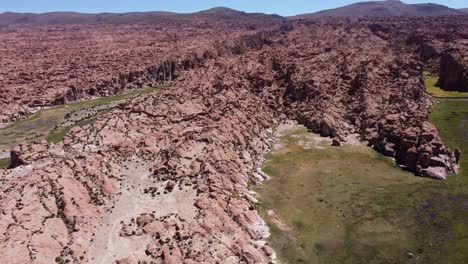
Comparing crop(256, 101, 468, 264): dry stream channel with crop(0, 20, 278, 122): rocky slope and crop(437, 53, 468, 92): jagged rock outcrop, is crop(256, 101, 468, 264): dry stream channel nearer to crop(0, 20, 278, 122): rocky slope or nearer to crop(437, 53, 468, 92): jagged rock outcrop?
crop(437, 53, 468, 92): jagged rock outcrop

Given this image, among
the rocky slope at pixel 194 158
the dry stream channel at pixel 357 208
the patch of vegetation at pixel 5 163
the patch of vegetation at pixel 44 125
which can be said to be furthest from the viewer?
the patch of vegetation at pixel 44 125

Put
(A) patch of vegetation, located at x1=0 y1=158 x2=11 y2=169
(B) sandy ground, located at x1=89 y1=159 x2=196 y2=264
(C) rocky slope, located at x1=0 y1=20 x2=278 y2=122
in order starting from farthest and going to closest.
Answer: (C) rocky slope, located at x1=0 y1=20 x2=278 y2=122
(A) patch of vegetation, located at x1=0 y1=158 x2=11 y2=169
(B) sandy ground, located at x1=89 y1=159 x2=196 y2=264

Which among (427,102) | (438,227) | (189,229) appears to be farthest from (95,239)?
(427,102)

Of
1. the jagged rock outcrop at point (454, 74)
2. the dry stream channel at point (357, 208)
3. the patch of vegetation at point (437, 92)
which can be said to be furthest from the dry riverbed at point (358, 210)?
the jagged rock outcrop at point (454, 74)

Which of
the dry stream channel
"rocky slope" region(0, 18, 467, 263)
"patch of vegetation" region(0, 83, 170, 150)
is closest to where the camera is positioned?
"rocky slope" region(0, 18, 467, 263)

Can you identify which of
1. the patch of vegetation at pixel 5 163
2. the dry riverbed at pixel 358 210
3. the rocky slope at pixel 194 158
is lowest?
the dry riverbed at pixel 358 210

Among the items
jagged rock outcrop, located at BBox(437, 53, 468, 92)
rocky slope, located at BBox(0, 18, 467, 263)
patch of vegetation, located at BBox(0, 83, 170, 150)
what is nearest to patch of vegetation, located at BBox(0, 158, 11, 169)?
rocky slope, located at BBox(0, 18, 467, 263)

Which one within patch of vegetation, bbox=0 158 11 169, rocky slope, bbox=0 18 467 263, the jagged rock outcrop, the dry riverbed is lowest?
the dry riverbed

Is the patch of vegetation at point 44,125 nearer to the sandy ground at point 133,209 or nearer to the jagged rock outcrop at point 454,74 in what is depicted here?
the sandy ground at point 133,209
